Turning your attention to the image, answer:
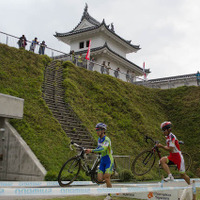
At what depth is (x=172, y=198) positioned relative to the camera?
23.7ft

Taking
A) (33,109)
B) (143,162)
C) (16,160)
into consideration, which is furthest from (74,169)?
Answer: (33,109)

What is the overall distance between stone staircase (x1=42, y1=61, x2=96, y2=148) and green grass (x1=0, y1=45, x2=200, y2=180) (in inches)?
18.4

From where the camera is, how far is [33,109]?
14.0 m

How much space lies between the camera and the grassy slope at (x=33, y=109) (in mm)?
11781

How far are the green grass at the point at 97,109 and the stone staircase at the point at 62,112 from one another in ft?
1.54

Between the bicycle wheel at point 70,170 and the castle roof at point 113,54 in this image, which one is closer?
the bicycle wheel at point 70,170

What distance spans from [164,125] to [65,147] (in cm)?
659

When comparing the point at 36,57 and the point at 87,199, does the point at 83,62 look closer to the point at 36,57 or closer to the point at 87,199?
the point at 36,57

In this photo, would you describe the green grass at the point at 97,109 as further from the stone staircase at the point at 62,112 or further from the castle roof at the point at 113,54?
the castle roof at the point at 113,54

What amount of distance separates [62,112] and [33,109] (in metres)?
2.50

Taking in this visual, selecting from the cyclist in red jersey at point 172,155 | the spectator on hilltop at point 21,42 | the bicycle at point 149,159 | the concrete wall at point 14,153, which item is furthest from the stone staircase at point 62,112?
the cyclist in red jersey at point 172,155

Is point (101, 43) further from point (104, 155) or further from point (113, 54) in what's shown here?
point (104, 155)

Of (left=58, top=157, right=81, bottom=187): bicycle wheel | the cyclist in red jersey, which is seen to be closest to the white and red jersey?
the cyclist in red jersey

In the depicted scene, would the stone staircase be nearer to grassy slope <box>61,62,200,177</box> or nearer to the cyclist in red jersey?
grassy slope <box>61,62,200,177</box>
